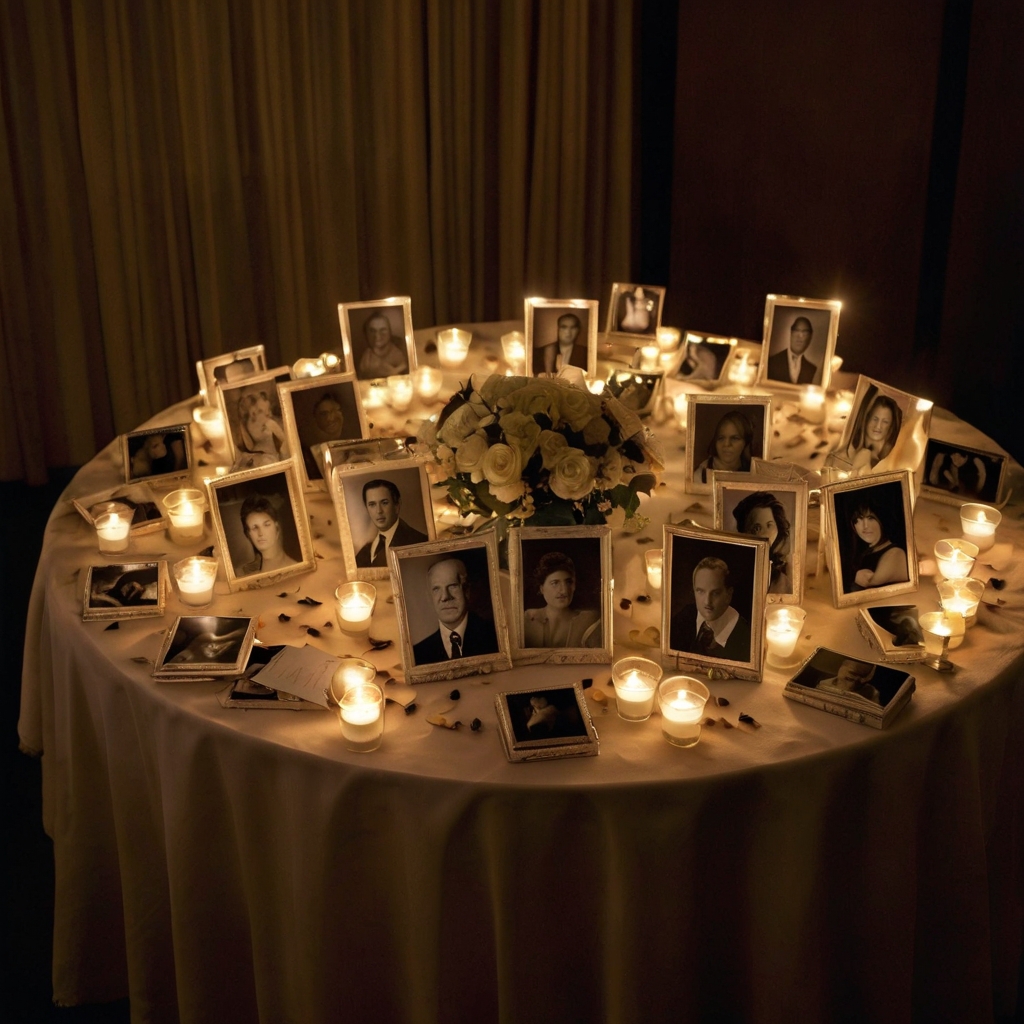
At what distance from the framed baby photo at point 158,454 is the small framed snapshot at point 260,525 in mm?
494

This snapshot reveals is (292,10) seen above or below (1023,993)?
above

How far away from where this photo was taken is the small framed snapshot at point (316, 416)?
2.52m

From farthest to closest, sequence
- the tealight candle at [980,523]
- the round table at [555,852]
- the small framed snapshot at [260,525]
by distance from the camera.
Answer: the tealight candle at [980,523], the small framed snapshot at [260,525], the round table at [555,852]

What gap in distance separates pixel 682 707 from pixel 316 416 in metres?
1.27

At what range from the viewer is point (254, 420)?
2.56 metres

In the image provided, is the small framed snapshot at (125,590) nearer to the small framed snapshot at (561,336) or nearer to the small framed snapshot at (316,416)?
the small framed snapshot at (316,416)

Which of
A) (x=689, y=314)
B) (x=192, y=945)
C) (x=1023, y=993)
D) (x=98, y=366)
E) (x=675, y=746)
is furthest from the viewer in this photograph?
(x=689, y=314)

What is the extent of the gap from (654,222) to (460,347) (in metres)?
2.32

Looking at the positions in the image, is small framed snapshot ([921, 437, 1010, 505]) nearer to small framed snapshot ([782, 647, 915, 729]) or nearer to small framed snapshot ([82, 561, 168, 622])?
small framed snapshot ([782, 647, 915, 729])

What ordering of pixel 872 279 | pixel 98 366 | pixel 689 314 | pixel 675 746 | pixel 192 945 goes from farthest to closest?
pixel 689 314 → pixel 98 366 → pixel 872 279 → pixel 192 945 → pixel 675 746

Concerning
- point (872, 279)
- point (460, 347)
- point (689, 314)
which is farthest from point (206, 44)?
point (872, 279)

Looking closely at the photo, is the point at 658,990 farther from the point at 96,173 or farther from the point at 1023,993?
the point at 96,173

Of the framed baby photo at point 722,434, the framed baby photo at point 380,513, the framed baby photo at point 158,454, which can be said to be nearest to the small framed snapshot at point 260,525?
the framed baby photo at point 380,513

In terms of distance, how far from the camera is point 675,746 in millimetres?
1676
